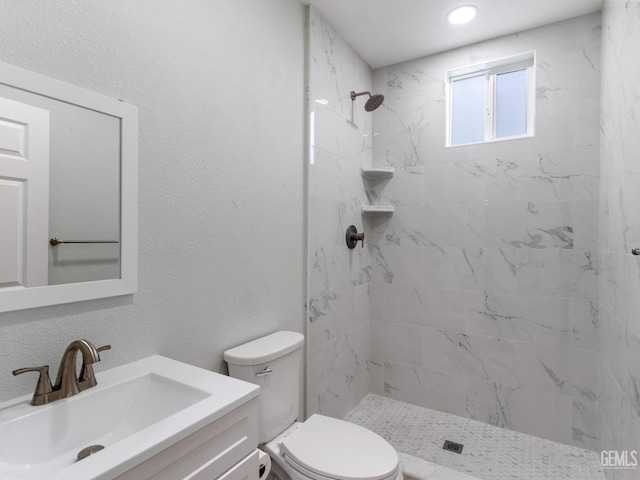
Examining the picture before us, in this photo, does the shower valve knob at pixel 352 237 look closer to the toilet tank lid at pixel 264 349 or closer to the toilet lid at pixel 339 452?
the toilet tank lid at pixel 264 349

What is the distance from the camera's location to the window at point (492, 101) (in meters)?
2.25

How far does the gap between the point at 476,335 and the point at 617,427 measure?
0.85 meters

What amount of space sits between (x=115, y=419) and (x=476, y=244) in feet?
7.17

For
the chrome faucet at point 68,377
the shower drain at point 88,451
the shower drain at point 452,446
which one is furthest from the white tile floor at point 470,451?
the chrome faucet at point 68,377

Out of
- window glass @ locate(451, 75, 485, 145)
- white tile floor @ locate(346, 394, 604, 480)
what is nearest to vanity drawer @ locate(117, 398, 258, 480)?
white tile floor @ locate(346, 394, 604, 480)

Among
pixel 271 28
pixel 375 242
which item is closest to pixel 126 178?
pixel 271 28

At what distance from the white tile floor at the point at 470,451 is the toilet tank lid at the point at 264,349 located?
1023 mm

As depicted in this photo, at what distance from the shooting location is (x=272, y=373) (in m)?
1.46

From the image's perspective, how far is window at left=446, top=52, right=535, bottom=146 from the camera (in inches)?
88.4

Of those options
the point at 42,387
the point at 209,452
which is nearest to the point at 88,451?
the point at 42,387

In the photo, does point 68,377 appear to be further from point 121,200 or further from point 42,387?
point 121,200

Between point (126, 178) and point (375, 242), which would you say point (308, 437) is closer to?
point (126, 178)

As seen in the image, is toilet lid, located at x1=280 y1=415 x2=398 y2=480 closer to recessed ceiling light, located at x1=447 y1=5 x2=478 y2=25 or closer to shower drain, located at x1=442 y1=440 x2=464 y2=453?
shower drain, located at x1=442 y1=440 x2=464 y2=453

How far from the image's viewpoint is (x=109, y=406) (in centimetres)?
99
